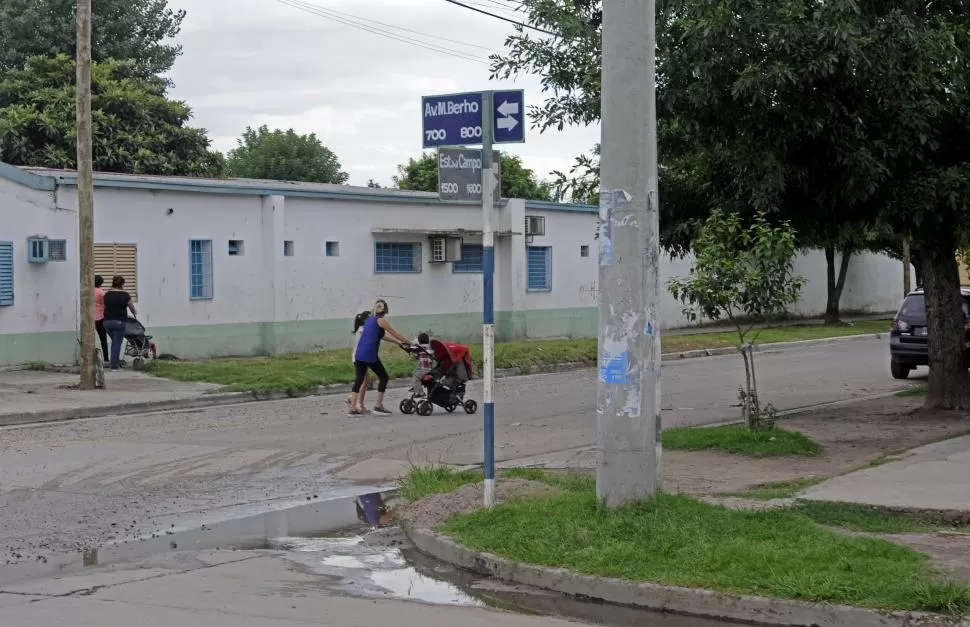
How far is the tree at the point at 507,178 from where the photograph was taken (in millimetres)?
52344

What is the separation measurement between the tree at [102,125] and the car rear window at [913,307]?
25.3 meters

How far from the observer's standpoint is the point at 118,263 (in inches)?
983

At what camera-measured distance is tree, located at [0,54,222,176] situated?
38969mm

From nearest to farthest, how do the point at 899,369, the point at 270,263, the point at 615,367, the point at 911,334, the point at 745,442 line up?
1. the point at 615,367
2. the point at 745,442
3. the point at 911,334
4. the point at 899,369
5. the point at 270,263

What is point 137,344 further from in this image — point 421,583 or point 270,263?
point 421,583

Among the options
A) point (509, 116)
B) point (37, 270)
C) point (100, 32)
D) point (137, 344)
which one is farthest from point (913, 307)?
→ point (100, 32)

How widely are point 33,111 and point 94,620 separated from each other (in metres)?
35.3

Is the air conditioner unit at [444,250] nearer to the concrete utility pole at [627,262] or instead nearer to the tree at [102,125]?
the tree at [102,125]

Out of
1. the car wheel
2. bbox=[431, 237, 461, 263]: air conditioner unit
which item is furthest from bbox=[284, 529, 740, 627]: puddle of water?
bbox=[431, 237, 461, 263]: air conditioner unit

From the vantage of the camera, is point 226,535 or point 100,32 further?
point 100,32

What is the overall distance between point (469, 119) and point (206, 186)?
17.7m

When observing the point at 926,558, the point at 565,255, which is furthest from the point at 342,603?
the point at 565,255

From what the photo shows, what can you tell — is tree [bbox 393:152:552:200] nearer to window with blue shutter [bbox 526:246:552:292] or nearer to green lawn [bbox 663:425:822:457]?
window with blue shutter [bbox 526:246:552:292]

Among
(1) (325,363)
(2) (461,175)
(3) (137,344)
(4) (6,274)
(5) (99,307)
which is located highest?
(2) (461,175)
